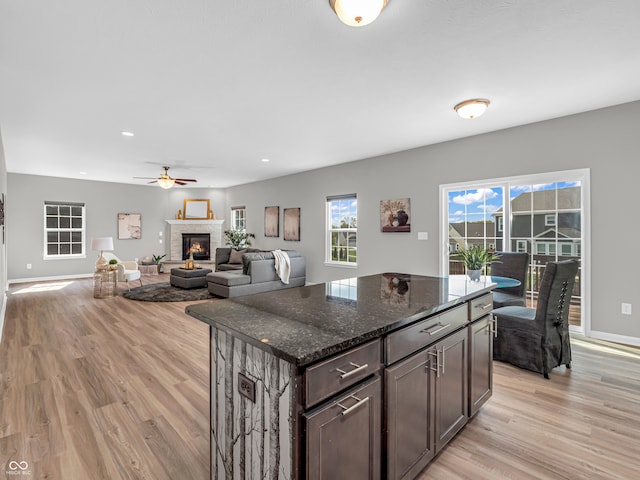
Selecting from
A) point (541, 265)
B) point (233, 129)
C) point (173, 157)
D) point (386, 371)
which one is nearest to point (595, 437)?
point (386, 371)

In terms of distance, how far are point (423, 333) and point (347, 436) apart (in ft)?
2.08

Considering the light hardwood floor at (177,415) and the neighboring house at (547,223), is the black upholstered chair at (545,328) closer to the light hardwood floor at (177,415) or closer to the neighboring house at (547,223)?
the light hardwood floor at (177,415)

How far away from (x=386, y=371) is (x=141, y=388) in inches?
88.2

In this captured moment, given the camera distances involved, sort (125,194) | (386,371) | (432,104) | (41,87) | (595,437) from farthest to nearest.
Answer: (125,194), (432,104), (41,87), (595,437), (386,371)

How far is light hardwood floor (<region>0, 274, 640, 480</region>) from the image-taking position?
1.78m

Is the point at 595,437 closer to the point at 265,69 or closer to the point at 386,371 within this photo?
the point at 386,371

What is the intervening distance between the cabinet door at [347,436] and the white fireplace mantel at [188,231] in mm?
9725

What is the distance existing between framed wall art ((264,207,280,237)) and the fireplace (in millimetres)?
2762

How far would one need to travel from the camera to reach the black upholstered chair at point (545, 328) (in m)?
2.76

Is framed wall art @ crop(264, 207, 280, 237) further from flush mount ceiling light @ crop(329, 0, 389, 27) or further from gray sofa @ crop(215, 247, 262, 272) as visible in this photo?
flush mount ceiling light @ crop(329, 0, 389, 27)

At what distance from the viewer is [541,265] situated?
4203 mm

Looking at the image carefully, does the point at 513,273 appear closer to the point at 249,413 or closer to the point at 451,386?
the point at 451,386

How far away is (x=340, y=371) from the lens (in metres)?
1.18

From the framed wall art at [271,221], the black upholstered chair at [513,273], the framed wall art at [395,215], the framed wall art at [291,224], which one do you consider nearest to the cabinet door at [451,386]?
the black upholstered chair at [513,273]
